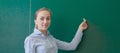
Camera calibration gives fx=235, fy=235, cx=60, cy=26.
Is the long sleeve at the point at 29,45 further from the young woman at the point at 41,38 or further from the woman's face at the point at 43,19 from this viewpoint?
the woman's face at the point at 43,19

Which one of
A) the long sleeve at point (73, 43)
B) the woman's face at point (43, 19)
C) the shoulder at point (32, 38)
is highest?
the woman's face at point (43, 19)

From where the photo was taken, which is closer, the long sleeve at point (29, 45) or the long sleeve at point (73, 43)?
the long sleeve at point (29, 45)

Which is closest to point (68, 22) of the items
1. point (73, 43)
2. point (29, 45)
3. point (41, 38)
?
point (73, 43)

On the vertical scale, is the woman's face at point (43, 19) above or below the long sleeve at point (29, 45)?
above

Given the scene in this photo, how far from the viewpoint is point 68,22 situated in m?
1.93

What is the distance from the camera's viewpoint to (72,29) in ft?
6.37

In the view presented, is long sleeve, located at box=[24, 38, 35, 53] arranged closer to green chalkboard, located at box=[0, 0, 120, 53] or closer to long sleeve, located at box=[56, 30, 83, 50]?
green chalkboard, located at box=[0, 0, 120, 53]

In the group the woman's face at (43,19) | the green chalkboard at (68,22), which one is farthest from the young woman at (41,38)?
the green chalkboard at (68,22)

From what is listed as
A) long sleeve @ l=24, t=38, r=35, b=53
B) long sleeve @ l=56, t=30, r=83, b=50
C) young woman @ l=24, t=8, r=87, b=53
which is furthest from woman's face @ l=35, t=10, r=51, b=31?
long sleeve @ l=56, t=30, r=83, b=50

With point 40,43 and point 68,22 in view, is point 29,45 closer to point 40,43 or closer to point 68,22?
point 40,43

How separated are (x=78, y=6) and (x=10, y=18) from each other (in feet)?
1.81

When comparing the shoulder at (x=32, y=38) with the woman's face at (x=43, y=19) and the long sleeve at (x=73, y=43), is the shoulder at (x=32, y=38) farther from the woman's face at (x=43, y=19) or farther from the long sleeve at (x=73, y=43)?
the long sleeve at (x=73, y=43)

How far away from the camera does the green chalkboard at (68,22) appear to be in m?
1.84

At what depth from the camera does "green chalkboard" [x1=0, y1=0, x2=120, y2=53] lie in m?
1.84
